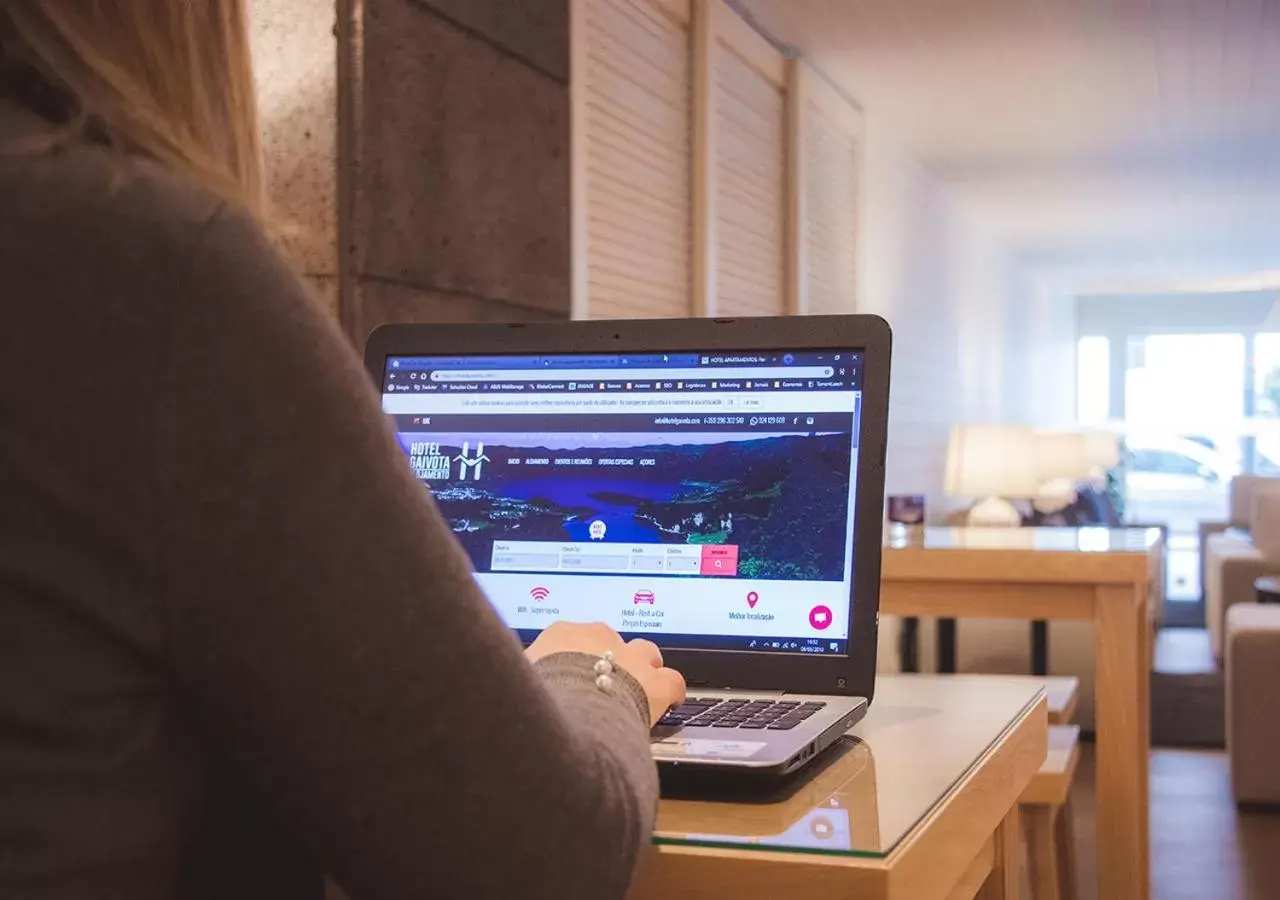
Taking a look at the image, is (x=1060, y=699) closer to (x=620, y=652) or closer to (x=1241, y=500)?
(x=620, y=652)

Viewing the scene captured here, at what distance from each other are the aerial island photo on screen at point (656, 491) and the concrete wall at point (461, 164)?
1.47 metres

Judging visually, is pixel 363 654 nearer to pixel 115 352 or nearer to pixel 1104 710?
pixel 115 352

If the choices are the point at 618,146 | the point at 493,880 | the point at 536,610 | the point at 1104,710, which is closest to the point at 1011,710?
the point at 536,610

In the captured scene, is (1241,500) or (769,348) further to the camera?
(1241,500)

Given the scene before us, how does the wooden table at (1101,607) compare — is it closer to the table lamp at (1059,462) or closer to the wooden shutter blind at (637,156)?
the wooden shutter blind at (637,156)

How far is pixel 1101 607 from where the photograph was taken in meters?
2.52

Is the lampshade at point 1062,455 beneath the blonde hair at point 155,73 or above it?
beneath

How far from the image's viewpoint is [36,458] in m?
A: 0.59

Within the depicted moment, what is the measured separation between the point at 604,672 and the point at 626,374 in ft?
1.26

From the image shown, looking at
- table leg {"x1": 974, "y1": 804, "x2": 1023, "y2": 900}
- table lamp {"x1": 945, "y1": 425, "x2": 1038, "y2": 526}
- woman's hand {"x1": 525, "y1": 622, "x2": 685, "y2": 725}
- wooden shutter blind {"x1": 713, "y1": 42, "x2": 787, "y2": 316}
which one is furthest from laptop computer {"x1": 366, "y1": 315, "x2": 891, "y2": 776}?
table lamp {"x1": 945, "y1": 425, "x2": 1038, "y2": 526}

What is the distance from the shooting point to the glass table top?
2.61 ft

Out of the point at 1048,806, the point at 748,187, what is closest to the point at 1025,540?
the point at 1048,806

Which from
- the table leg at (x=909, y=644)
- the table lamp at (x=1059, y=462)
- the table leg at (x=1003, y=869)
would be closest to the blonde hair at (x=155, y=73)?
the table leg at (x=1003, y=869)

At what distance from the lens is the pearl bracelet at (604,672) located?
84cm
